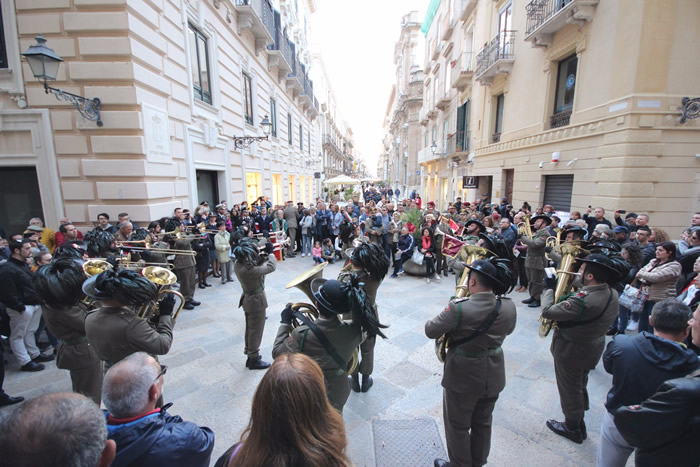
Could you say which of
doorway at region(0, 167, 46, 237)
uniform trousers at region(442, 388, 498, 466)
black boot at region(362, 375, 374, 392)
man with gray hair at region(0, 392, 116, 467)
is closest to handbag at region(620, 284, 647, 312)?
uniform trousers at region(442, 388, 498, 466)

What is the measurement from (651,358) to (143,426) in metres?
3.00

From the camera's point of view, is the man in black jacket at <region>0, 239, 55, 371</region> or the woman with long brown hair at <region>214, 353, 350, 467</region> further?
the man in black jacket at <region>0, 239, 55, 371</region>

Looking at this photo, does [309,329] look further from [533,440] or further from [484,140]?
[484,140]

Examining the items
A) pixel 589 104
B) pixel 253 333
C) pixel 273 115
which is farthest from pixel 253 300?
pixel 273 115

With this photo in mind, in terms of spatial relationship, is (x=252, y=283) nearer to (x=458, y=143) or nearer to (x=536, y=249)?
(x=536, y=249)

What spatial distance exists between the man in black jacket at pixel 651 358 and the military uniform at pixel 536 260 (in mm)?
4198

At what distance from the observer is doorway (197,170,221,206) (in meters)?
10.1

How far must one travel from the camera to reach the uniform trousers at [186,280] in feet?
21.3

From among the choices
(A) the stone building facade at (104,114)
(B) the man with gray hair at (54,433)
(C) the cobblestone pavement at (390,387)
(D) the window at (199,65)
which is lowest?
(C) the cobblestone pavement at (390,387)

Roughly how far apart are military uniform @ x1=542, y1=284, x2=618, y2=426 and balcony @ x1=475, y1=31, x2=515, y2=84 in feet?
45.4

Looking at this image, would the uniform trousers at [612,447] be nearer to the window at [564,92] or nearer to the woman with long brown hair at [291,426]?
the woman with long brown hair at [291,426]

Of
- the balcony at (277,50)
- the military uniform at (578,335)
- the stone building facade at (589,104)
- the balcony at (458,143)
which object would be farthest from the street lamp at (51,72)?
the balcony at (458,143)

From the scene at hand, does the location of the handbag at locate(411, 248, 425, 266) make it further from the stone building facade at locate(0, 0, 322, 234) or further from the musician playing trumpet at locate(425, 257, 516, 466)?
the stone building facade at locate(0, 0, 322, 234)

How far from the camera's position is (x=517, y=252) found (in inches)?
284
